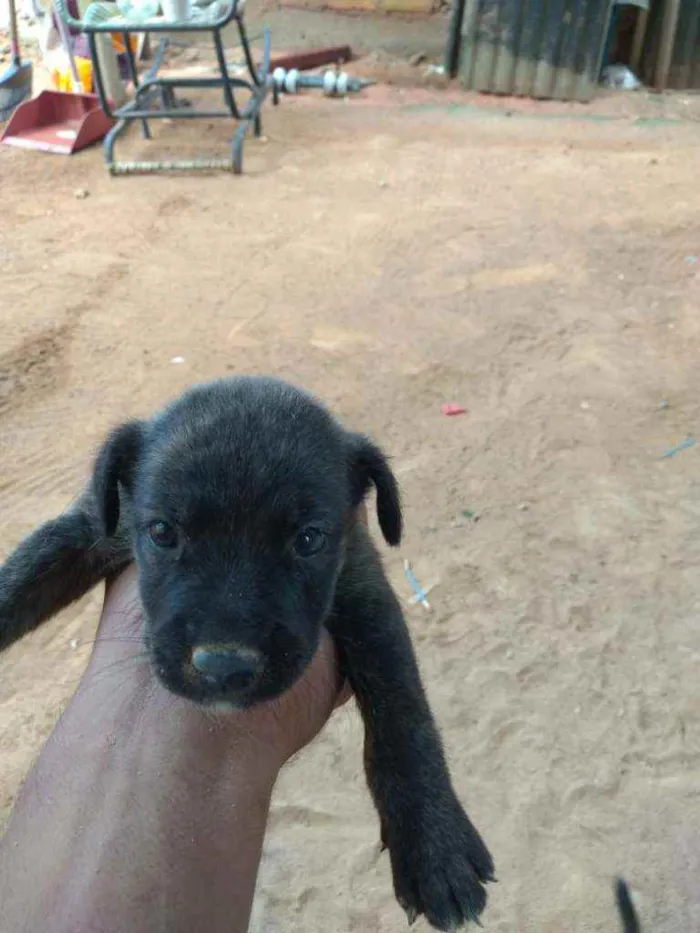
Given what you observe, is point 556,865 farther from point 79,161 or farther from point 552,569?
point 79,161

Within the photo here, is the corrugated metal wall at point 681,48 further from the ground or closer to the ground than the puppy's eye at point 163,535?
closer to the ground

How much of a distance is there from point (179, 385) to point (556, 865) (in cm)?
374

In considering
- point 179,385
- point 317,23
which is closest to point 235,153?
point 179,385

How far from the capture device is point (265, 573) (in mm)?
2244

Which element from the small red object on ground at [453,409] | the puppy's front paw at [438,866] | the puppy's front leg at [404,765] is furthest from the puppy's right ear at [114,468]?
the small red object on ground at [453,409]

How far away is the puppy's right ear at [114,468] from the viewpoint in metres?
2.69

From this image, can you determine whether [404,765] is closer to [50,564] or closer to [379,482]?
[379,482]

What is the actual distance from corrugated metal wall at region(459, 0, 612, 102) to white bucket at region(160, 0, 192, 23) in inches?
165

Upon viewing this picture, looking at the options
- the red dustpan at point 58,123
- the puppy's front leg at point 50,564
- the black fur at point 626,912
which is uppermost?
the puppy's front leg at point 50,564

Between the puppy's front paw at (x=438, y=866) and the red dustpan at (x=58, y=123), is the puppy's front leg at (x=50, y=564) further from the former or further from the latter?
the red dustpan at (x=58, y=123)

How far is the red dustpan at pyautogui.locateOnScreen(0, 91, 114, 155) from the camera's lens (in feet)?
32.0

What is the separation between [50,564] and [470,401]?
3.33 meters

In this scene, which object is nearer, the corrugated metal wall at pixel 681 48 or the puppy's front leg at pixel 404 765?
the puppy's front leg at pixel 404 765

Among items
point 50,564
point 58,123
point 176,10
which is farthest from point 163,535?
point 58,123
